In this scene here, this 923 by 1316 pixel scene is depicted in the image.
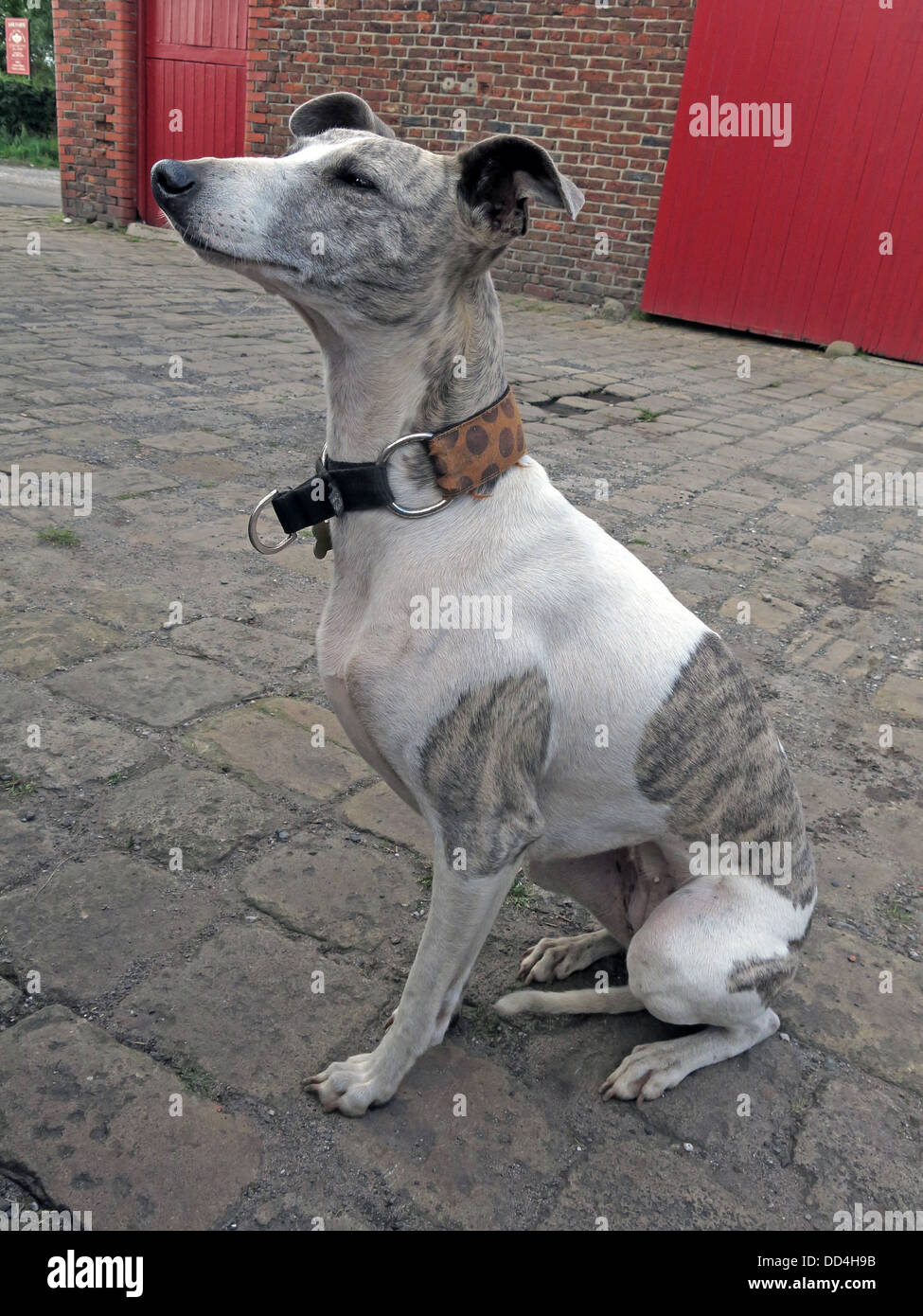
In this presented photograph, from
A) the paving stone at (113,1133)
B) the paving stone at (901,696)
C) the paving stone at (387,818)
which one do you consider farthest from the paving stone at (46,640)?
the paving stone at (901,696)

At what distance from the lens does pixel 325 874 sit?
261 cm

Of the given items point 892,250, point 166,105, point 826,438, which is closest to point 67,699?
point 826,438

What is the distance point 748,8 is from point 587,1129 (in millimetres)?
10365

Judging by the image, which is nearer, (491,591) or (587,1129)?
(491,591)

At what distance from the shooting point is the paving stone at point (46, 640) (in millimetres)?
3303

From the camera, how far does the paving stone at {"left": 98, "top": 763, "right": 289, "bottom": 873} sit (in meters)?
2.62

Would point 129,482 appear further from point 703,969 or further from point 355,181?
point 703,969

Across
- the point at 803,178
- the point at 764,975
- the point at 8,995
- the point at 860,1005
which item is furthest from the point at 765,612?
the point at 803,178

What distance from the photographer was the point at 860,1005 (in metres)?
2.40

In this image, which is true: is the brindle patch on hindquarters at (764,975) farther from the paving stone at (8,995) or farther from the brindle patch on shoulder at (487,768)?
the paving stone at (8,995)

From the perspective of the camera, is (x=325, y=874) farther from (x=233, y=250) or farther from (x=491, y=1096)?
(x=233, y=250)

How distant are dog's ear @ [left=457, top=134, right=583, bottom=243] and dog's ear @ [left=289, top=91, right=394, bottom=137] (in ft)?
1.43

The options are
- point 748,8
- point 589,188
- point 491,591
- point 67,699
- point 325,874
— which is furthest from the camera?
point 589,188

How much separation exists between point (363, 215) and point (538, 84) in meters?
9.96
